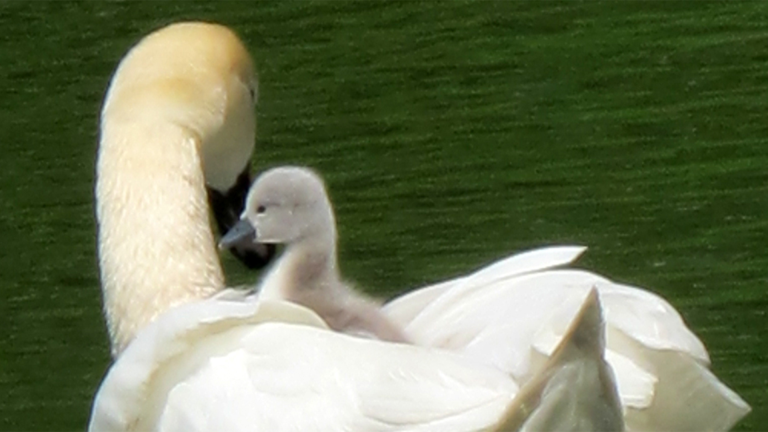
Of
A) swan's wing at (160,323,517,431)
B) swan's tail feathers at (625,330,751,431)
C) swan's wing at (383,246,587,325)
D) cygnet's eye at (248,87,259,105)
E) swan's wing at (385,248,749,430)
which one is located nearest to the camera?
swan's wing at (160,323,517,431)

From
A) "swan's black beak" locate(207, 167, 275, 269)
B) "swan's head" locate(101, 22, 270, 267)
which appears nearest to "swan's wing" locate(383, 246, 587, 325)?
"swan's head" locate(101, 22, 270, 267)

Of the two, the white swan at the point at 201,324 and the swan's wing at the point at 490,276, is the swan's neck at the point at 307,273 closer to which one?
the white swan at the point at 201,324

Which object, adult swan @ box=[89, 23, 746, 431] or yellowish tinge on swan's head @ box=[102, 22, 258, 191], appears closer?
adult swan @ box=[89, 23, 746, 431]

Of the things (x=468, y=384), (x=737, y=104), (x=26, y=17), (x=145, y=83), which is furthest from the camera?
(x=26, y=17)

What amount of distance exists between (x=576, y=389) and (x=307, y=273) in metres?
1.26

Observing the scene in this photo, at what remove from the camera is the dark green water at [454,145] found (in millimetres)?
6320

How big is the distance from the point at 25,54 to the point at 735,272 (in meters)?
3.27

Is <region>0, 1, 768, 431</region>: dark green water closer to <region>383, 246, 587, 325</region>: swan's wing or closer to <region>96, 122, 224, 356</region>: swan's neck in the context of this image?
<region>96, 122, 224, 356</region>: swan's neck

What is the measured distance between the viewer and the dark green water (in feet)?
20.7

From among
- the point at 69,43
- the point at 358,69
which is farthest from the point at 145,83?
the point at 69,43

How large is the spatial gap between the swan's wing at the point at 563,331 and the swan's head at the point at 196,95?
835 mm

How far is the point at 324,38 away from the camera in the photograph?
8625 mm

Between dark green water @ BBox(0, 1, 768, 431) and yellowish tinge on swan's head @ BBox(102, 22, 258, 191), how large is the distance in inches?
52.8

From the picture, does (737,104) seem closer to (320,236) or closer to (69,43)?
(69,43)
